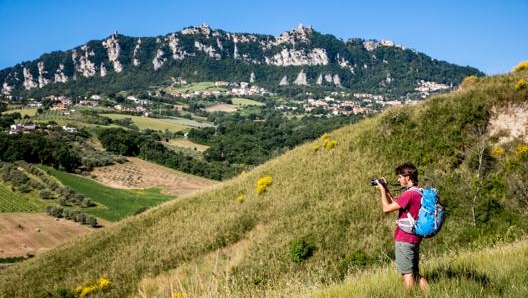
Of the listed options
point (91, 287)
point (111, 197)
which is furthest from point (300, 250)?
point (111, 197)

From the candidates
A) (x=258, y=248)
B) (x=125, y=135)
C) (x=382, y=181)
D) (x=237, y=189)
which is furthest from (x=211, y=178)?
(x=382, y=181)

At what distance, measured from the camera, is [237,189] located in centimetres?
2733

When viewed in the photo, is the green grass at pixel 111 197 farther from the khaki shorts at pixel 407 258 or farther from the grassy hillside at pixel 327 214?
the khaki shorts at pixel 407 258

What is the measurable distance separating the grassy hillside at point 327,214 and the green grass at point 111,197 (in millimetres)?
72397

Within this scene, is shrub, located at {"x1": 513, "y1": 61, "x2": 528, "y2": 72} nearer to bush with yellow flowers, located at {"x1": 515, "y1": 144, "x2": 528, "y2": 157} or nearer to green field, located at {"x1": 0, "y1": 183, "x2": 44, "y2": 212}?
bush with yellow flowers, located at {"x1": 515, "y1": 144, "x2": 528, "y2": 157}

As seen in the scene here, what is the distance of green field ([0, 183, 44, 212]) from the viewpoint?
89.2 metres

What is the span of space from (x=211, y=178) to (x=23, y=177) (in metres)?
58.2

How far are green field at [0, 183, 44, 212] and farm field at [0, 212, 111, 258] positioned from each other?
3.26 metres

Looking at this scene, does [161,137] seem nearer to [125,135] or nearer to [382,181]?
[125,135]

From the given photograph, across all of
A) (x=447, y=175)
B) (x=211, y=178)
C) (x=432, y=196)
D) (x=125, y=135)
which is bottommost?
(x=211, y=178)

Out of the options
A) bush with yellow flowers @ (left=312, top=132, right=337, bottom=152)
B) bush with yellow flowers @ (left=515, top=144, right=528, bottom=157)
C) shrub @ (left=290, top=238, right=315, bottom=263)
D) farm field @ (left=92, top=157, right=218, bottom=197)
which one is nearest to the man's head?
shrub @ (left=290, top=238, right=315, bottom=263)

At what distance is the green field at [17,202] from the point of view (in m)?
89.2

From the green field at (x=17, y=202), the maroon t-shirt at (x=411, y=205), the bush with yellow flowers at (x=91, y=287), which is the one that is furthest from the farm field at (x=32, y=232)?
the maroon t-shirt at (x=411, y=205)

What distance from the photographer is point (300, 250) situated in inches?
640
